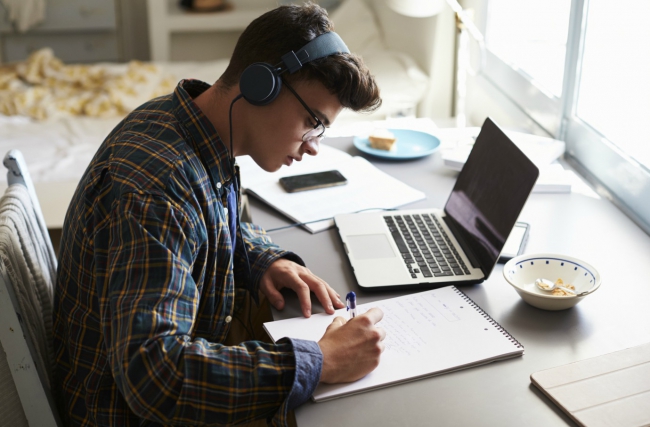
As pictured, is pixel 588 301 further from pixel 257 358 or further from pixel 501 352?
pixel 257 358

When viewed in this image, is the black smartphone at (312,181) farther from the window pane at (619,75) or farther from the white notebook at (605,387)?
the white notebook at (605,387)

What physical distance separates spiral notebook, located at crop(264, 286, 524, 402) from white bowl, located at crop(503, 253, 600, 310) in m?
0.08

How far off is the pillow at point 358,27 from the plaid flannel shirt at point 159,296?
2054 millimetres

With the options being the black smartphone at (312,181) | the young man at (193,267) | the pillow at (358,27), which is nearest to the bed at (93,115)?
the pillow at (358,27)

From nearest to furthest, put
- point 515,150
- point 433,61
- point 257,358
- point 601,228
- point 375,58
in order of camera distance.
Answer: point 257,358
point 515,150
point 601,228
point 433,61
point 375,58

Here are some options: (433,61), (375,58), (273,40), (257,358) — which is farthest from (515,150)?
(375,58)

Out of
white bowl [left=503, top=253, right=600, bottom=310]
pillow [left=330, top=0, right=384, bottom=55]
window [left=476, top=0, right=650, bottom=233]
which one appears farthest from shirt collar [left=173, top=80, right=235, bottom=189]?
pillow [left=330, top=0, right=384, bottom=55]

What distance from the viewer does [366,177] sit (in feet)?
4.82

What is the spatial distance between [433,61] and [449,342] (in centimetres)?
187

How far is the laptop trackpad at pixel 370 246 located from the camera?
3.65 ft

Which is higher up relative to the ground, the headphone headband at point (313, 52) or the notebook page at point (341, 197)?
the headphone headband at point (313, 52)

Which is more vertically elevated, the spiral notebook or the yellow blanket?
the spiral notebook

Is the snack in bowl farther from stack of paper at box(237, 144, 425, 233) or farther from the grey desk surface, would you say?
the grey desk surface

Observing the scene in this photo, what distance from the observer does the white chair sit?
0.87 m
